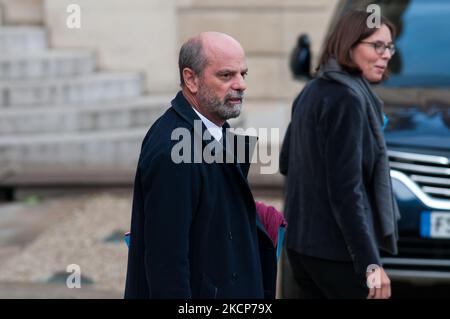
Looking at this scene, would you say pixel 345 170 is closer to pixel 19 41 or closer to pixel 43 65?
pixel 43 65

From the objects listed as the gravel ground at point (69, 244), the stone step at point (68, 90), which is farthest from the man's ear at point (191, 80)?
the stone step at point (68, 90)

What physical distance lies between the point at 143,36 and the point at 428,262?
24.0 feet

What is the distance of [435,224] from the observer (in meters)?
4.86

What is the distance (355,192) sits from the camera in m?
3.71

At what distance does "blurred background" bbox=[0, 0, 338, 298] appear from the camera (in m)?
9.62

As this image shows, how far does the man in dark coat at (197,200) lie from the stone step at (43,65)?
8.42 metres

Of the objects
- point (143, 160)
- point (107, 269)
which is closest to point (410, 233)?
point (143, 160)

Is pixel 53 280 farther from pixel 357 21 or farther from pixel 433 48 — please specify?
pixel 357 21

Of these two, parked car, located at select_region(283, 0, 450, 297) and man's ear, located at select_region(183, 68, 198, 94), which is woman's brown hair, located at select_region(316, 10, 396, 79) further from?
man's ear, located at select_region(183, 68, 198, 94)

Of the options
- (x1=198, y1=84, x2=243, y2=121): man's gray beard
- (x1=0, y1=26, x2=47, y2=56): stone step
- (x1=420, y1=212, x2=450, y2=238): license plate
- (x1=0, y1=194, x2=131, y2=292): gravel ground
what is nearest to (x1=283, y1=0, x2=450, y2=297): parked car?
(x1=420, y1=212, x2=450, y2=238): license plate

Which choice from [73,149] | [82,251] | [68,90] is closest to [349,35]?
[82,251]

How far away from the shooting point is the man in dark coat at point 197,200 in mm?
2760

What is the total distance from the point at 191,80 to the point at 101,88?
834 centimetres

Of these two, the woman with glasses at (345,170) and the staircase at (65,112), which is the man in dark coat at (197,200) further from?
the staircase at (65,112)
